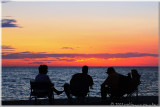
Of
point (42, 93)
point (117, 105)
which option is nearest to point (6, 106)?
point (42, 93)

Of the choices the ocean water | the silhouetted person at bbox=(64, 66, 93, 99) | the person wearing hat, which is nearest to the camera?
the person wearing hat

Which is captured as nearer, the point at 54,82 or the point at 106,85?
the point at 106,85

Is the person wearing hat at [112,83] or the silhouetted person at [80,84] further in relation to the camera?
the silhouetted person at [80,84]

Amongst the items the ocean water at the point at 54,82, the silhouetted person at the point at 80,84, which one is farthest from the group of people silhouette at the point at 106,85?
the ocean water at the point at 54,82

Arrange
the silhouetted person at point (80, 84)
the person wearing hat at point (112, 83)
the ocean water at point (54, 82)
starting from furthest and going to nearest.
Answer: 1. the ocean water at point (54, 82)
2. the silhouetted person at point (80, 84)
3. the person wearing hat at point (112, 83)

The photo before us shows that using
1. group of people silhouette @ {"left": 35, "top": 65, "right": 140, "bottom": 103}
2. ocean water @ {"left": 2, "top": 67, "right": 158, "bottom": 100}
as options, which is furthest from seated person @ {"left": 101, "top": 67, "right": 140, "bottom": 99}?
ocean water @ {"left": 2, "top": 67, "right": 158, "bottom": 100}

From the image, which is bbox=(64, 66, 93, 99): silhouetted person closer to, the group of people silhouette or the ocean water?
the group of people silhouette

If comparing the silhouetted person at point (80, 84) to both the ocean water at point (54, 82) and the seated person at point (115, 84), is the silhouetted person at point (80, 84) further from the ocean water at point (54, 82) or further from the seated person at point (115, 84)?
the ocean water at point (54, 82)

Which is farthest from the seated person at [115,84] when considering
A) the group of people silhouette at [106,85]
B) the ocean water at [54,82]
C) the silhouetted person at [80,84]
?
the ocean water at [54,82]

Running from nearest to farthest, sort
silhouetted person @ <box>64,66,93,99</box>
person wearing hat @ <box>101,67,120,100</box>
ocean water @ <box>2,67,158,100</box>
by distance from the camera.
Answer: person wearing hat @ <box>101,67,120,100</box> < silhouetted person @ <box>64,66,93,99</box> < ocean water @ <box>2,67,158,100</box>

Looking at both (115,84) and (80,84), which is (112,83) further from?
(80,84)

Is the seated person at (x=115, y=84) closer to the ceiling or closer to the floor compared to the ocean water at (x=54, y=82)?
closer to the ceiling

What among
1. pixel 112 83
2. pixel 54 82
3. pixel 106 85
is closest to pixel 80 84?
pixel 106 85

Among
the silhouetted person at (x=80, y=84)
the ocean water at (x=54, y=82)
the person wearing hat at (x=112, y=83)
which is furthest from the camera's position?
the ocean water at (x=54, y=82)
